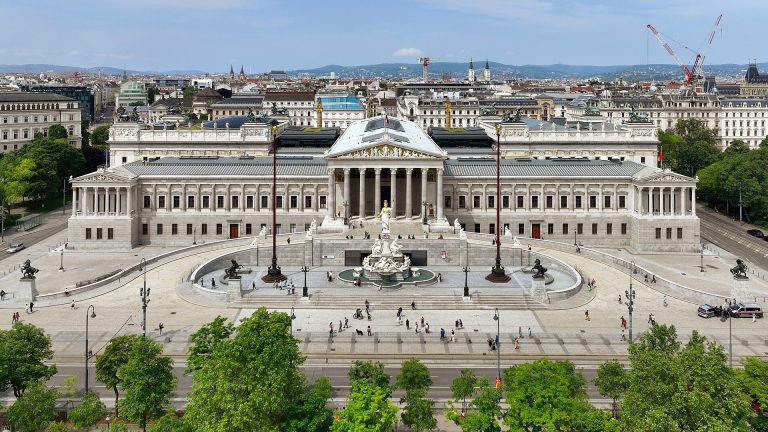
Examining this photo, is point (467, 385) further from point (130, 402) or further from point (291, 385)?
point (130, 402)

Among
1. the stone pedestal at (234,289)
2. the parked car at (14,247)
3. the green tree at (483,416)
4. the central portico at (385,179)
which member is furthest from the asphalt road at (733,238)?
the parked car at (14,247)

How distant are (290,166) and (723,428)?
93205 mm

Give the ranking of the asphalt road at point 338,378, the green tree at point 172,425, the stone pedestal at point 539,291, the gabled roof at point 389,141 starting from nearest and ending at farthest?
the green tree at point 172,425
the asphalt road at point 338,378
the stone pedestal at point 539,291
the gabled roof at point 389,141

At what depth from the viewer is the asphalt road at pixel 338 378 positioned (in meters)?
53.3

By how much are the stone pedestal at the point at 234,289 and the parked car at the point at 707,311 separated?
50495mm

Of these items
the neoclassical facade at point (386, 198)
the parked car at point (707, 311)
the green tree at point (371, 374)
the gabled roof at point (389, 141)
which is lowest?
the parked car at point (707, 311)

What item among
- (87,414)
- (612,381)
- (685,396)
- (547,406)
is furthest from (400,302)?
(685,396)

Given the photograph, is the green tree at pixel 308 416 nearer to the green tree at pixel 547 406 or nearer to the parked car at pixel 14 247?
the green tree at pixel 547 406

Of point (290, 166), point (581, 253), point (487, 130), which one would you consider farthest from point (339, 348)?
point (487, 130)

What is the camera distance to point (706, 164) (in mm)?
169375

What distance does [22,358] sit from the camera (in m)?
47.8

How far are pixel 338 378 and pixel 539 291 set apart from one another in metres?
30.9

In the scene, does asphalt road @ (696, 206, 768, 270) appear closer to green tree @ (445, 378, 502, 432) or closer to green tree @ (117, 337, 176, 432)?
green tree @ (445, 378, 502, 432)

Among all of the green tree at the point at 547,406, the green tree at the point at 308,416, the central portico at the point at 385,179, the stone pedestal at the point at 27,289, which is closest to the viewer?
the green tree at the point at 547,406
